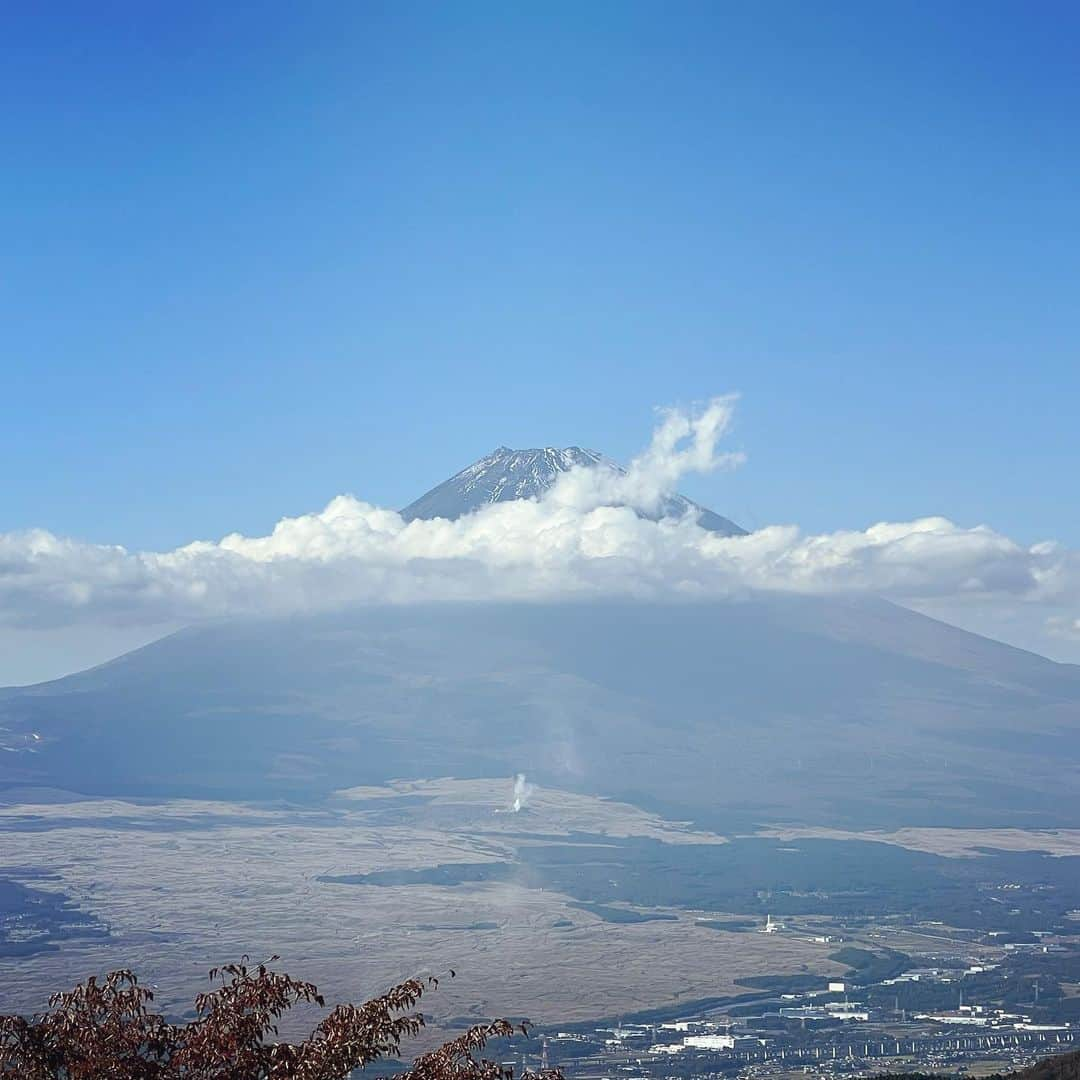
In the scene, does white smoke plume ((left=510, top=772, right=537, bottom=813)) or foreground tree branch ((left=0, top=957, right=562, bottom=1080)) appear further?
white smoke plume ((left=510, top=772, right=537, bottom=813))

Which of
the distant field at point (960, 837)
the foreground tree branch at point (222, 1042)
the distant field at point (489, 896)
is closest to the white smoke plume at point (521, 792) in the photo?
the distant field at point (489, 896)

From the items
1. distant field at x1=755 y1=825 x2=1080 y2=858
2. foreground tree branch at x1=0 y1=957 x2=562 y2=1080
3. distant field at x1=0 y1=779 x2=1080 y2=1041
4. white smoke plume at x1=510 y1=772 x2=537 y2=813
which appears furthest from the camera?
white smoke plume at x1=510 y1=772 x2=537 y2=813

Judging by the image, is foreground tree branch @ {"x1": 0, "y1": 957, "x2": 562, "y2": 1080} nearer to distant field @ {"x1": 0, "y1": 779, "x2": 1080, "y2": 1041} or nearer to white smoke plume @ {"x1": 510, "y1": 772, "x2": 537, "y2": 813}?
distant field @ {"x1": 0, "y1": 779, "x2": 1080, "y2": 1041}

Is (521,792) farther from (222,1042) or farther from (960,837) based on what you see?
(222,1042)

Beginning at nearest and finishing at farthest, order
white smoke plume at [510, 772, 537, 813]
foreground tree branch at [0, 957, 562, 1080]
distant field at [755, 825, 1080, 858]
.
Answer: foreground tree branch at [0, 957, 562, 1080] → distant field at [755, 825, 1080, 858] → white smoke plume at [510, 772, 537, 813]

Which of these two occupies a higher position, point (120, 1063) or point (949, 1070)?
point (120, 1063)

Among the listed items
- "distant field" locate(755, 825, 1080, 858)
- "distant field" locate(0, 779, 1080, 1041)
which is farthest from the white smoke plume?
"distant field" locate(755, 825, 1080, 858)

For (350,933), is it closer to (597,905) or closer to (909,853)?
(597,905)

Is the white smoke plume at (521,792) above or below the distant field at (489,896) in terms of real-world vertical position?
above

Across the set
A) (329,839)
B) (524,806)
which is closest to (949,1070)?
(329,839)

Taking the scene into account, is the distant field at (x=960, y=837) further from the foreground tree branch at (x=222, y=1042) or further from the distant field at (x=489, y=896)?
the foreground tree branch at (x=222, y=1042)

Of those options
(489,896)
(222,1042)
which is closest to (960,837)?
(489,896)
